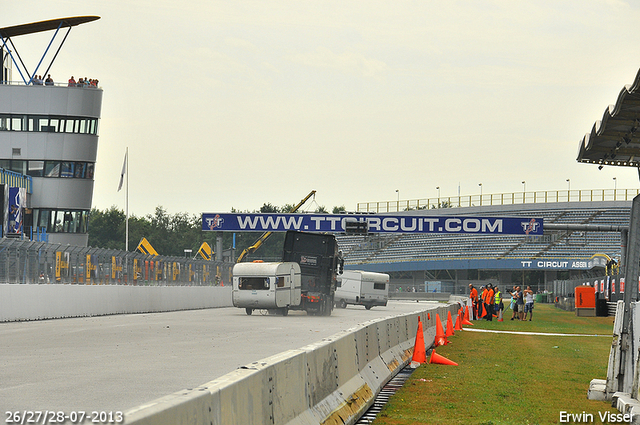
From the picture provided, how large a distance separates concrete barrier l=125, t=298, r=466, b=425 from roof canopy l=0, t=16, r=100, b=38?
56219 millimetres

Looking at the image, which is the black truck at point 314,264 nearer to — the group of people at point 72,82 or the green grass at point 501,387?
the green grass at point 501,387

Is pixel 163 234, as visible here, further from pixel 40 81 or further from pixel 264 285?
pixel 264 285

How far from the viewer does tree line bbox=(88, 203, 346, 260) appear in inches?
5832

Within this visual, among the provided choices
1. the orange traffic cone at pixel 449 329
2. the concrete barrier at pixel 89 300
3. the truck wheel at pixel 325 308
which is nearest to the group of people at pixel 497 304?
the truck wheel at pixel 325 308

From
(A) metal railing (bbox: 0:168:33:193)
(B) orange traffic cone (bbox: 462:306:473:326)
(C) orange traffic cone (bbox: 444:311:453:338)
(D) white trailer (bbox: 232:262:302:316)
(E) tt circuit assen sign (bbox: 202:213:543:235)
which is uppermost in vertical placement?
(A) metal railing (bbox: 0:168:33:193)

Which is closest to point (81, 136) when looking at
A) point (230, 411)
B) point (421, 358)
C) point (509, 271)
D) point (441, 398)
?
point (509, 271)

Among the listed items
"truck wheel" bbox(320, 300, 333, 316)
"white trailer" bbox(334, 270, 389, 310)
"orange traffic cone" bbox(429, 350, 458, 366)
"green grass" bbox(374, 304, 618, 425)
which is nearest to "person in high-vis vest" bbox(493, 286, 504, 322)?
"truck wheel" bbox(320, 300, 333, 316)

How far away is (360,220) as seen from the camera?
208 ft

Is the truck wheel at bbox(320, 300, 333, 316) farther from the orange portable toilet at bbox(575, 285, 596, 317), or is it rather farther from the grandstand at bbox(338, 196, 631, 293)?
the grandstand at bbox(338, 196, 631, 293)

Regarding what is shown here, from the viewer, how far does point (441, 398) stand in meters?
11.7

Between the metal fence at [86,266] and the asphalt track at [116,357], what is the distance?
1871 mm

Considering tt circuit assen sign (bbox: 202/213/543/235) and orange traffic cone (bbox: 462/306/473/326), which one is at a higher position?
tt circuit assen sign (bbox: 202/213/543/235)

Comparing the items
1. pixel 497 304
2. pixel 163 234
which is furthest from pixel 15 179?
pixel 163 234

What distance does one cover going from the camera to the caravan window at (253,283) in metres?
35.3
